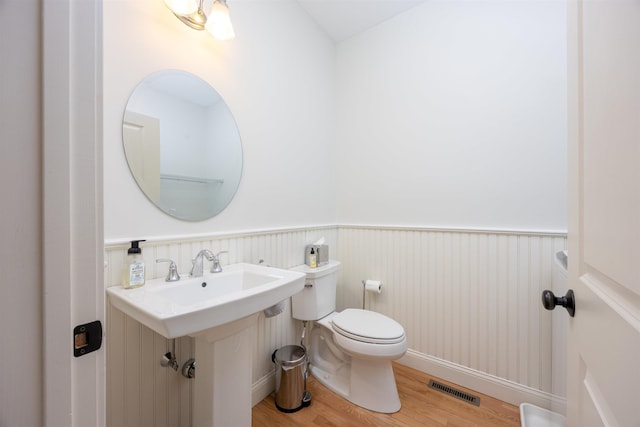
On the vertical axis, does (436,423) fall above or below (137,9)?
below

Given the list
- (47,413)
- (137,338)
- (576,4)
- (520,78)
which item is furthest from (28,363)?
(520,78)

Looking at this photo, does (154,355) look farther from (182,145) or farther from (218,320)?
(182,145)

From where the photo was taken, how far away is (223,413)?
1013 millimetres

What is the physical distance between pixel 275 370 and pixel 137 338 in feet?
2.76

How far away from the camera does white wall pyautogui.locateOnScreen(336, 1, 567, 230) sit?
1435mm

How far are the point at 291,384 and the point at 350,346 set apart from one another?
1.33ft

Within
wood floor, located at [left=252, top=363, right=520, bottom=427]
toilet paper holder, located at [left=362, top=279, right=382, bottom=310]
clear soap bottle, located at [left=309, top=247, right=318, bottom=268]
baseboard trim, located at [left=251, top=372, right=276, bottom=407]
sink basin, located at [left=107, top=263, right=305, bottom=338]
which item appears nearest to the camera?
sink basin, located at [left=107, top=263, right=305, bottom=338]

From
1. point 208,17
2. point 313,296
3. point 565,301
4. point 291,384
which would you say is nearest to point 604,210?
point 565,301

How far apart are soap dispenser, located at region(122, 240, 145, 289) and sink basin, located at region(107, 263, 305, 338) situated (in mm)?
27

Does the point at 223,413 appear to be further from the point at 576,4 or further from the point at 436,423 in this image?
the point at 576,4

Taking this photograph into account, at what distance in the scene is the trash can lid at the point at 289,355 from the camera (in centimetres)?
146

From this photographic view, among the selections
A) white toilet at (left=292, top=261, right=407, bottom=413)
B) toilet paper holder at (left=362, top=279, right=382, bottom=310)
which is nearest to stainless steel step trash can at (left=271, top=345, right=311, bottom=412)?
white toilet at (left=292, top=261, right=407, bottom=413)

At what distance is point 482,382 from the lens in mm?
1568

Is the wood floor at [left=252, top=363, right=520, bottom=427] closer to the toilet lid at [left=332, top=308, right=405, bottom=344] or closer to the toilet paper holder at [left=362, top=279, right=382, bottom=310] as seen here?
the toilet lid at [left=332, top=308, right=405, bottom=344]
